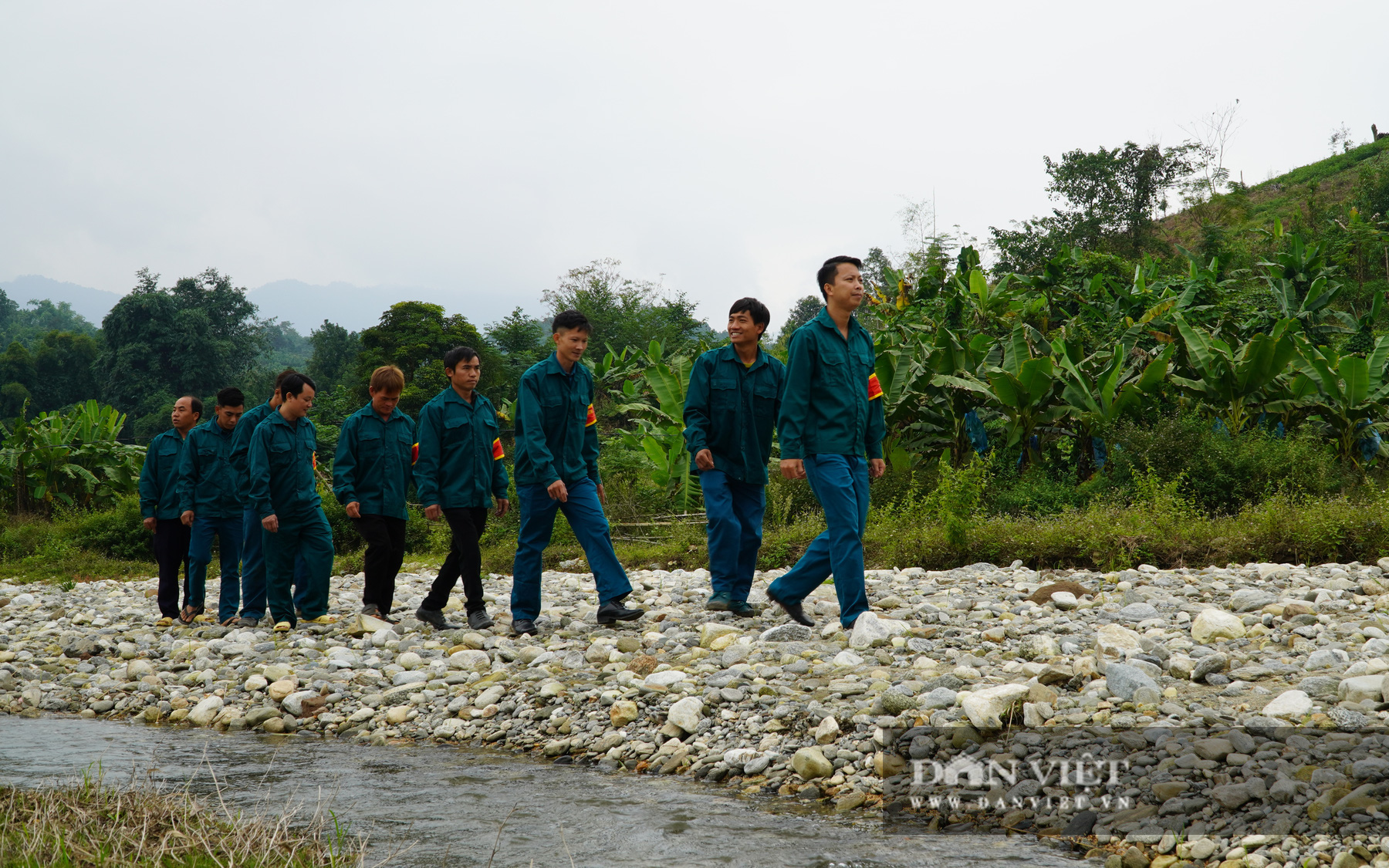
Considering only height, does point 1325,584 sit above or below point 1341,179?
below

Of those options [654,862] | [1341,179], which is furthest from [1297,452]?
[1341,179]

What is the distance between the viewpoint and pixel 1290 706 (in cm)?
338

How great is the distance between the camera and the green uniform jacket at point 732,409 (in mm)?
5949

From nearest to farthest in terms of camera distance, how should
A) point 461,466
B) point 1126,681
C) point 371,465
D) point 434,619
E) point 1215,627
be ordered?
point 1126,681, point 1215,627, point 461,466, point 434,619, point 371,465

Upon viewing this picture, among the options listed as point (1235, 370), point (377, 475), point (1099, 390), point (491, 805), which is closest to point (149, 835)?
point (491, 805)

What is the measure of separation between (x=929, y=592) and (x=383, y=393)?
3827 millimetres

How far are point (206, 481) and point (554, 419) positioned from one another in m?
3.17

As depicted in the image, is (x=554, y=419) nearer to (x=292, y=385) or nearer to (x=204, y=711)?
(x=292, y=385)

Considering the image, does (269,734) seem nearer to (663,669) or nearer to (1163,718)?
(663,669)

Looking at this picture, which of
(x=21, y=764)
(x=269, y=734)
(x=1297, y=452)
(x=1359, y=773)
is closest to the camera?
(x=1359, y=773)

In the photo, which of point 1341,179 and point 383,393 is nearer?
point 383,393

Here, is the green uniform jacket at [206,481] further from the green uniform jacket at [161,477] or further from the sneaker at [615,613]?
the sneaker at [615,613]

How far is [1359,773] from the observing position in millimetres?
2801

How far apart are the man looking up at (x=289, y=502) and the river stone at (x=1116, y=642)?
483cm
